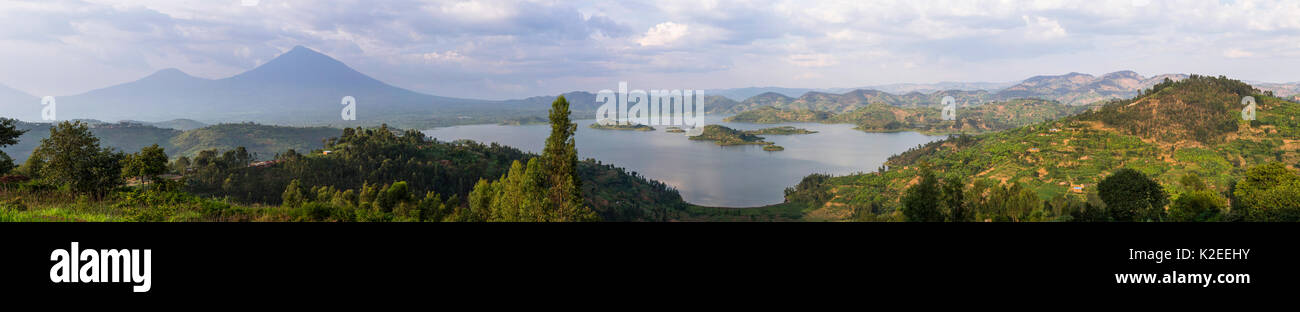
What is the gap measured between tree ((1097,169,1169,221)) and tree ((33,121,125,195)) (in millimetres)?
37346

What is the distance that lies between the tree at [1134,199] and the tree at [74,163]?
37.3m

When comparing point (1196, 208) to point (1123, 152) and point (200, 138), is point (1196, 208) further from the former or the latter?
point (200, 138)

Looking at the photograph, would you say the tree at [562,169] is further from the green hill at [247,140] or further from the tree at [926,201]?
the green hill at [247,140]

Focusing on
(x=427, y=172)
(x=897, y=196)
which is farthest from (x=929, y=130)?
(x=427, y=172)

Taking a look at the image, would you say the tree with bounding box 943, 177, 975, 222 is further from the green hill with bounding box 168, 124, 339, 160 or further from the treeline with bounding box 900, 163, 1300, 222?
the green hill with bounding box 168, 124, 339, 160

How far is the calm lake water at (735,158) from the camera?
9038 centimetres

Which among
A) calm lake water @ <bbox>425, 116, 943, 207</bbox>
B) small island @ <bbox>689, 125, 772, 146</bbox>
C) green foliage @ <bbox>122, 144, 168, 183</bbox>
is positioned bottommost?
calm lake water @ <bbox>425, 116, 943, 207</bbox>

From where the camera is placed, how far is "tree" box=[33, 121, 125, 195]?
11766 millimetres

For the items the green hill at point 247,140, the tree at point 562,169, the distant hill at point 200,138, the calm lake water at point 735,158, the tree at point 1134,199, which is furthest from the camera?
the green hill at point 247,140

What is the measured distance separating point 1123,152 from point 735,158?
242 feet

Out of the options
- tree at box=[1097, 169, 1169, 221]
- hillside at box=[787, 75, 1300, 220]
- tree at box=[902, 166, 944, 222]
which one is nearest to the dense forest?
tree at box=[902, 166, 944, 222]

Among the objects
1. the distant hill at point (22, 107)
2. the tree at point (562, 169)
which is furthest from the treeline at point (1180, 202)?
the distant hill at point (22, 107)
